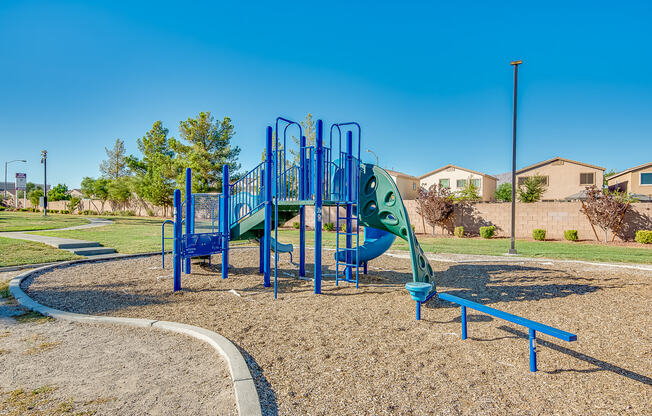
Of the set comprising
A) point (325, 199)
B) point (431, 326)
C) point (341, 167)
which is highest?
point (341, 167)

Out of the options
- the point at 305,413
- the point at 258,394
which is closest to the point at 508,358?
the point at 305,413

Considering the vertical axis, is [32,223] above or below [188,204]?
below

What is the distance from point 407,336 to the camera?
195 inches

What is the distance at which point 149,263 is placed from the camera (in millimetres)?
11266

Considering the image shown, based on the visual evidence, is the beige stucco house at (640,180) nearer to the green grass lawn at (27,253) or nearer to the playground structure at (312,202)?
the playground structure at (312,202)

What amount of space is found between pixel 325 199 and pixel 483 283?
405 cm

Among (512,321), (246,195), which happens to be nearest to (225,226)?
(246,195)

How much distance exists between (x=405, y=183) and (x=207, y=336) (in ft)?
144

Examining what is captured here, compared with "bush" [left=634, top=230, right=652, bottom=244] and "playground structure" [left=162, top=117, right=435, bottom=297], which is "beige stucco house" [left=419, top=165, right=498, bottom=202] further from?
"playground structure" [left=162, top=117, right=435, bottom=297]

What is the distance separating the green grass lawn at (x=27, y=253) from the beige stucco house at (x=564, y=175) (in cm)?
4298

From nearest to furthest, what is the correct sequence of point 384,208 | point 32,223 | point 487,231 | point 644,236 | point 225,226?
point 384,208
point 225,226
point 644,236
point 487,231
point 32,223

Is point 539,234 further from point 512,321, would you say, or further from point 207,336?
point 207,336

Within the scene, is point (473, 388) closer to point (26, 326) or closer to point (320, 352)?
point (320, 352)

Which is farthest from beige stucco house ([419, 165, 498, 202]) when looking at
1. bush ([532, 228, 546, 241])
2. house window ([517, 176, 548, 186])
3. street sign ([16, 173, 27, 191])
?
street sign ([16, 173, 27, 191])
